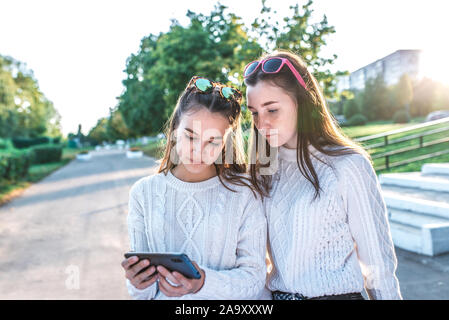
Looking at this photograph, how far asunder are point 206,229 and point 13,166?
15.9 m

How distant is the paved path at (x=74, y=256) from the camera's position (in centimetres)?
411

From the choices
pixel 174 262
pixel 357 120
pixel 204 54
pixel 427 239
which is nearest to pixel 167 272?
pixel 174 262

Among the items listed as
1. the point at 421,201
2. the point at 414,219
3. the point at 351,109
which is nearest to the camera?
the point at 414,219

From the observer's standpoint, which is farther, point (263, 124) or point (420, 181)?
point (420, 181)

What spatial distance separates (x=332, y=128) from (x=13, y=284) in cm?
440

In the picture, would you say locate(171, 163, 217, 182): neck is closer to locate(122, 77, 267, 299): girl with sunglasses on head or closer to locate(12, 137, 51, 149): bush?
locate(122, 77, 267, 299): girl with sunglasses on head

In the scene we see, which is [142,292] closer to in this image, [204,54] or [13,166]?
[204,54]

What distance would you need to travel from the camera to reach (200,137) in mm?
1742

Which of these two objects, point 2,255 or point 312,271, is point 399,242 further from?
point 2,255

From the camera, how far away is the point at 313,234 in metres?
1.63

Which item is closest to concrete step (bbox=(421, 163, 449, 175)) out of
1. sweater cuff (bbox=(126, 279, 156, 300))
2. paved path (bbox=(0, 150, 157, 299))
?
paved path (bbox=(0, 150, 157, 299))
